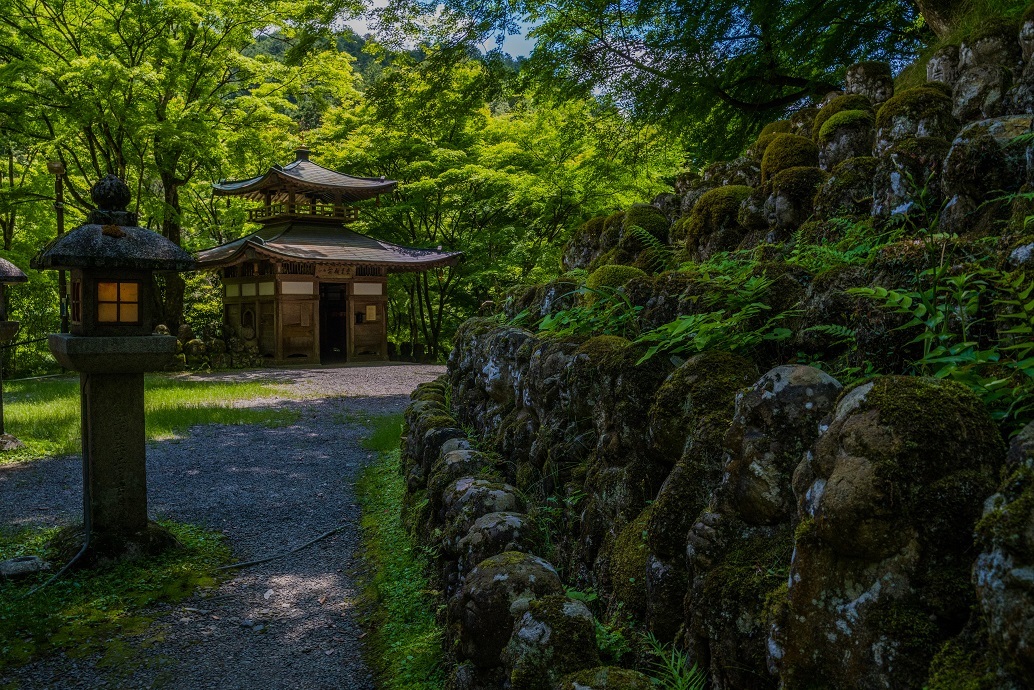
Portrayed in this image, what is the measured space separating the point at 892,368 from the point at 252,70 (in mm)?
22156

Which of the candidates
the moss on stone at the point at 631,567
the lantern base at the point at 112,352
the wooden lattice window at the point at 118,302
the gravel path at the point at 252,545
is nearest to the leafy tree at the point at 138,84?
the gravel path at the point at 252,545

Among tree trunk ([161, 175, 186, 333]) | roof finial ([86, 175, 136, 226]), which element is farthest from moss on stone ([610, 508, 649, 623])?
tree trunk ([161, 175, 186, 333])

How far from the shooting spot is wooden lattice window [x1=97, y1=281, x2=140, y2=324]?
218 inches

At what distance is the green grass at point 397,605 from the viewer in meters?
3.83

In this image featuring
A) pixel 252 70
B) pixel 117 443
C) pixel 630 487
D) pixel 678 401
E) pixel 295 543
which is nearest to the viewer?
pixel 678 401

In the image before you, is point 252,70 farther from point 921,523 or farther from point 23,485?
point 921,523

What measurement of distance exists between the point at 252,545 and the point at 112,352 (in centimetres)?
221

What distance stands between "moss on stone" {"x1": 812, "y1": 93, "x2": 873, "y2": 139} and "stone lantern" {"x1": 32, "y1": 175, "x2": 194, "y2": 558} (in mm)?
5628

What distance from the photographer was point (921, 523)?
1.62 m

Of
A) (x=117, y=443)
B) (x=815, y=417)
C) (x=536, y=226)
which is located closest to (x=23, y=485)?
(x=117, y=443)

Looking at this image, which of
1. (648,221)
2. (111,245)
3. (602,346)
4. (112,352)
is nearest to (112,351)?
(112,352)

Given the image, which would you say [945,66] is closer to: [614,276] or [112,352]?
[614,276]

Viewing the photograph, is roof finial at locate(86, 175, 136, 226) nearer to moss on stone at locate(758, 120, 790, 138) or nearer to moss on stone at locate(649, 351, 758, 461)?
moss on stone at locate(649, 351, 758, 461)

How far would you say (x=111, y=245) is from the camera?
5418 mm
